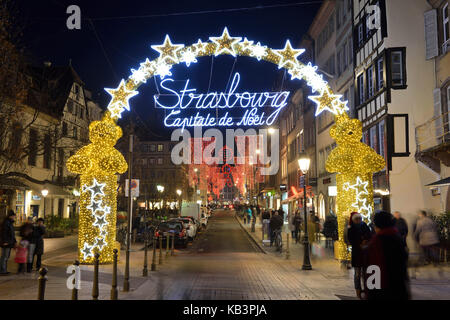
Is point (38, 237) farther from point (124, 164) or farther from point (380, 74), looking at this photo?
point (380, 74)

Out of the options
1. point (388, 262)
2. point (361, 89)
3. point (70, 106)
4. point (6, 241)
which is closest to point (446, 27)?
point (361, 89)

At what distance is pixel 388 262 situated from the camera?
548cm

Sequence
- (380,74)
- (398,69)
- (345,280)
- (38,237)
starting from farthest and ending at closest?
1. (380,74)
2. (398,69)
3. (38,237)
4. (345,280)

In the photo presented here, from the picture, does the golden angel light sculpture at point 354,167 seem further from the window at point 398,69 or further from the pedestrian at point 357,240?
the window at point 398,69

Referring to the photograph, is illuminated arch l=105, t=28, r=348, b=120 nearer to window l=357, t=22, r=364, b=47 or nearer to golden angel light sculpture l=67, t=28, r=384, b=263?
golden angel light sculpture l=67, t=28, r=384, b=263

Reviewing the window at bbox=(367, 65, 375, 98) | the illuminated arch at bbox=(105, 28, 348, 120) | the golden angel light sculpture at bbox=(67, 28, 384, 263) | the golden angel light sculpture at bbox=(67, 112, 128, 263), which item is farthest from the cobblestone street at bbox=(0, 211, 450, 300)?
the window at bbox=(367, 65, 375, 98)

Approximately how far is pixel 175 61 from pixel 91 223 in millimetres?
6117

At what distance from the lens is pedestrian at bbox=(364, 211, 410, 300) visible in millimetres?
5422

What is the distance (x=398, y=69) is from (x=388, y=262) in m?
18.6

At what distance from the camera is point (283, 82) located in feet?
181

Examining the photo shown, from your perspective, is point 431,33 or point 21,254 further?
point 431,33

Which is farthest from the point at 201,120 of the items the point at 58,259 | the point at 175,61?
the point at 58,259

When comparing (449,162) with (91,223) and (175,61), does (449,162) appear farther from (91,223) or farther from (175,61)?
(91,223)

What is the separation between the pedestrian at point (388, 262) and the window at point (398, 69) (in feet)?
58.5
